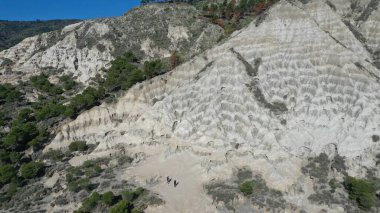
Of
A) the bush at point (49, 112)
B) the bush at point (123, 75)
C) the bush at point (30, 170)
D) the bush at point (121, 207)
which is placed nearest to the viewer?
the bush at point (121, 207)

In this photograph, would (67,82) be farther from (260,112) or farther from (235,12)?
(260,112)

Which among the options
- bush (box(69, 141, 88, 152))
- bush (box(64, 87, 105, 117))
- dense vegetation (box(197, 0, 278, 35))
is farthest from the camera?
dense vegetation (box(197, 0, 278, 35))

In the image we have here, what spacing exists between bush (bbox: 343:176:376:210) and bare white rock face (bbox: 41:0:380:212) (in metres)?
3.71

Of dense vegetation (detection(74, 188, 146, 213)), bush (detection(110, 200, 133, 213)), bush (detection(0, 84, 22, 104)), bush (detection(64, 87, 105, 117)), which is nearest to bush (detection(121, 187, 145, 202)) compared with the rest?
dense vegetation (detection(74, 188, 146, 213))

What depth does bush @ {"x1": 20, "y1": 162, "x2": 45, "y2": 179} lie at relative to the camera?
4962 cm

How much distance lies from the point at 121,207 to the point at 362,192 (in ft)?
87.8

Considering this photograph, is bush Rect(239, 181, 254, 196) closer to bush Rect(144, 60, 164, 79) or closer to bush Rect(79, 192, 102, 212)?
bush Rect(79, 192, 102, 212)

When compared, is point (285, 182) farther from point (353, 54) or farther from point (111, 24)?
point (111, 24)

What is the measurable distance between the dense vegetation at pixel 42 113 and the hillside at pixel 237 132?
0.30 metres

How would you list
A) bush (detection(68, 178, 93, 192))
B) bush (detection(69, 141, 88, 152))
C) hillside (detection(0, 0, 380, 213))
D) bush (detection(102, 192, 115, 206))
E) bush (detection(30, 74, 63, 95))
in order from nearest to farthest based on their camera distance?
bush (detection(102, 192, 115, 206))
hillside (detection(0, 0, 380, 213))
bush (detection(68, 178, 93, 192))
bush (detection(69, 141, 88, 152))
bush (detection(30, 74, 63, 95))

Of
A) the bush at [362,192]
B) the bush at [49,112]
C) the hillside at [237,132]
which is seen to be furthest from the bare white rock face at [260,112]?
the bush at [49,112]

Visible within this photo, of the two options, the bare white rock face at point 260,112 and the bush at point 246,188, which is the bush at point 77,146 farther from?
the bush at point 246,188

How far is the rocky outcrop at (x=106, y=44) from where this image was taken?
7931cm

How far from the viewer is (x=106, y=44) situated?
8212 cm
